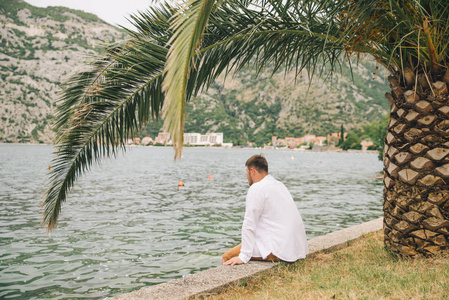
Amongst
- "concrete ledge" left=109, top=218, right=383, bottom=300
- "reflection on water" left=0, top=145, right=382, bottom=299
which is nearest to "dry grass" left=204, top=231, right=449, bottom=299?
"concrete ledge" left=109, top=218, right=383, bottom=300

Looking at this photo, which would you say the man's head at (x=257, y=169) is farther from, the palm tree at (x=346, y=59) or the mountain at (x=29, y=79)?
the mountain at (x=29, y=79)

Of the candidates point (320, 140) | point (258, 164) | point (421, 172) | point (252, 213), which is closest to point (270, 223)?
point (252, 213)

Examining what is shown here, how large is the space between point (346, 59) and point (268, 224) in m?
2.89

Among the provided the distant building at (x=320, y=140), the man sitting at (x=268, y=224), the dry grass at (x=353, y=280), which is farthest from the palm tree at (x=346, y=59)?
the distant building at (x=320, y=140)

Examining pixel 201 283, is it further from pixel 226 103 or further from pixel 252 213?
pixel 226 103

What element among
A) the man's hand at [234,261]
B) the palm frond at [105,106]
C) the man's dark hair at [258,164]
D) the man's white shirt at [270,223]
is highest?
the palm frond at [105,106]

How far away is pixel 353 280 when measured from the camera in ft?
14.6

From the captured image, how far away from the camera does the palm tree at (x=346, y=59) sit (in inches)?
200

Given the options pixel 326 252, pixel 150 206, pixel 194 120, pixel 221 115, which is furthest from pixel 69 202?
pixel 221 115

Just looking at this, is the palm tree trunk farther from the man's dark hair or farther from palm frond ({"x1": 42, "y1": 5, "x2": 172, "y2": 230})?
palm frond ({"x1": 42, "y1": 5, "x2": 172, "y2": 230})

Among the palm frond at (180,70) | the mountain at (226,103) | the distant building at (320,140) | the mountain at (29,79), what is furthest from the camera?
the distant building at (320,140)

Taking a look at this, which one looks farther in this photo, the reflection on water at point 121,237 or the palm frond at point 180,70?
the reflection on water at point 121,237

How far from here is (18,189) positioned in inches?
978

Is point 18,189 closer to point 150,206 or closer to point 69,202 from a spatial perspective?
point 69,202
